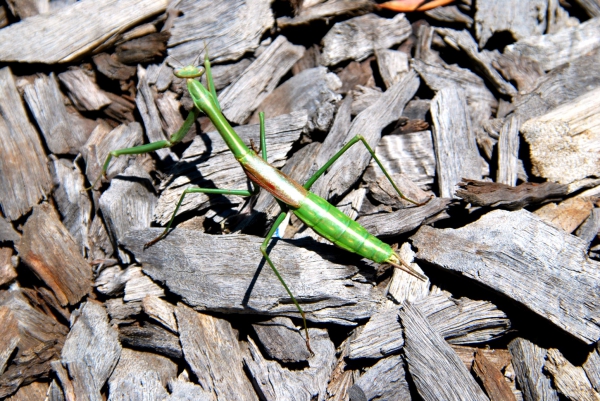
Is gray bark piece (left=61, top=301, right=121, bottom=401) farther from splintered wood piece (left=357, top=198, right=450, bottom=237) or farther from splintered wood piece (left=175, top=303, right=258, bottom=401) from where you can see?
splintered wood piece (left=357, top=198, right=450, bottom=237)

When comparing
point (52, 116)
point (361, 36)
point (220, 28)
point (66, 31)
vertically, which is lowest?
point (361, 36)

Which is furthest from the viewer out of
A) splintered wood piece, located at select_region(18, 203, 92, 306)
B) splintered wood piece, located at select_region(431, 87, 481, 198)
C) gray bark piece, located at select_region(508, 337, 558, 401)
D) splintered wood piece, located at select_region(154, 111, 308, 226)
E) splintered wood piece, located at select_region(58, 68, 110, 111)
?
splintered wood piece, located at select_region(58, 68, 110, 111)

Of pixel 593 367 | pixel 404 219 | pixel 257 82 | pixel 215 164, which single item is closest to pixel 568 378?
pixel 593 367

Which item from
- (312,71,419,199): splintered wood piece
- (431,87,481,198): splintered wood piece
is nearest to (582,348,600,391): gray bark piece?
(431,87,481,198): splintered wood piece

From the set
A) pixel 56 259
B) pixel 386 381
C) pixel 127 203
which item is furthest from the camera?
pixel 127 203

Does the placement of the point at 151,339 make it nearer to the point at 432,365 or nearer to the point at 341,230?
the point at 341,230

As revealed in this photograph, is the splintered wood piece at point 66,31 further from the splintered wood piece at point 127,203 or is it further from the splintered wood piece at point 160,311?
the splintered wood piece at point 160,311
